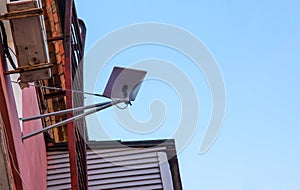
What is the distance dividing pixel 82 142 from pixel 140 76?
126cm

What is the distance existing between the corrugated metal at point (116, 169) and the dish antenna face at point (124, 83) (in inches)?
65.9

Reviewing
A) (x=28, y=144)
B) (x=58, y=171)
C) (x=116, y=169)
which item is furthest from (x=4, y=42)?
(x=116, y=169)

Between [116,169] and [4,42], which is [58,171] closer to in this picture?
[116,169]

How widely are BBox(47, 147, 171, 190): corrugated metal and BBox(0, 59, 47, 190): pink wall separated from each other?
18 cm

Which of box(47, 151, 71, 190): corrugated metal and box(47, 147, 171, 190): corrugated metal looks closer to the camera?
box(47, 151, 71, 190): corrugated metal

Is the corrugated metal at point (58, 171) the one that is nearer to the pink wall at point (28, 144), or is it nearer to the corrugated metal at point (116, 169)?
the corrugated metal at point (116, 169)

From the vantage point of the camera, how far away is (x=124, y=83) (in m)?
3.92

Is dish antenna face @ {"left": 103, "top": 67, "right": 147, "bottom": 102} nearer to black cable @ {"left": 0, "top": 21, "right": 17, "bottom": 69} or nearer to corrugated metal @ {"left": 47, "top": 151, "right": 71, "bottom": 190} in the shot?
black cable @ {"left": 0, "top": 21, "right": 17, "bottom": 69}

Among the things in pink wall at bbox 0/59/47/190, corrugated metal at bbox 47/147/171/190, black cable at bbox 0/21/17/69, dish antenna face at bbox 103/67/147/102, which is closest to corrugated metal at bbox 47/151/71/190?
corrugated metal at bbox 47/147/171/190

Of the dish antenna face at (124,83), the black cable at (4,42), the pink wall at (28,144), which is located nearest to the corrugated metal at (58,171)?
the pink wall at (28,144)

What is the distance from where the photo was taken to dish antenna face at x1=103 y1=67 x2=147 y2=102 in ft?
12.7

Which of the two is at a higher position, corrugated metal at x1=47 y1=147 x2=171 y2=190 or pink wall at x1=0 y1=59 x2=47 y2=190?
pink wall at x1=0 y1=59 x2=47 y2=190

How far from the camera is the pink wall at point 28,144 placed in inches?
110

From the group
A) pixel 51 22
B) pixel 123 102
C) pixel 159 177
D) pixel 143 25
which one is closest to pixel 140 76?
pixel 123 102
